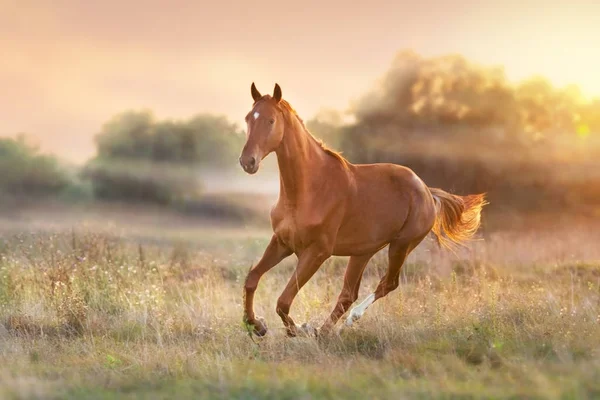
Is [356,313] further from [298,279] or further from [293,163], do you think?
[293,163]

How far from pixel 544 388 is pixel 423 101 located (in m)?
24.6

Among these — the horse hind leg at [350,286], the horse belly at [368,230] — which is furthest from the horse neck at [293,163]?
the horse hind leg at [350,286]

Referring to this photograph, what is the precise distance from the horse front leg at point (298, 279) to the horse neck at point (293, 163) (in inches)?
21.2

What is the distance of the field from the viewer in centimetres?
577

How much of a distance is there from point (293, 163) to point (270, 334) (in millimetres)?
1738

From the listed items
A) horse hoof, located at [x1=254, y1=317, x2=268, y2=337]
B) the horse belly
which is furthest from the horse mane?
horse hoof, located at [x1=254, y1=317, x2=268, y2=337]

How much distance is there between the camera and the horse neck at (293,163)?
25.2ft

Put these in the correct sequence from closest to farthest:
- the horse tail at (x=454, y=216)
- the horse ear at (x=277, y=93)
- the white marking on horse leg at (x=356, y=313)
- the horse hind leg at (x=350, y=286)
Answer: the horse ear at (x=277, y=93) < the white marking on horse leg at (x=356, y=313) < the horse hind leg at (x=350, y=286) < the horse tail at (x=454, y=216)

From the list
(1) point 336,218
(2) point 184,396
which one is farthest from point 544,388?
(1) point 336,218

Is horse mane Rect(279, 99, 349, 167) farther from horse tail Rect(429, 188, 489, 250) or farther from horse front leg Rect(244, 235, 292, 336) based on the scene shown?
horse tail Rect(429, 188, 489, 250)

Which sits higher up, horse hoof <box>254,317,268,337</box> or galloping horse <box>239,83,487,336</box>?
galloping horse <box>239,83,487,336</box>

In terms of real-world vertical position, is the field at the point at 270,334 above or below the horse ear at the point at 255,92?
below

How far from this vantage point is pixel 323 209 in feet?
25.7

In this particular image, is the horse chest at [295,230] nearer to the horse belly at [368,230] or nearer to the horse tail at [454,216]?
the horse belly at [368,230]
